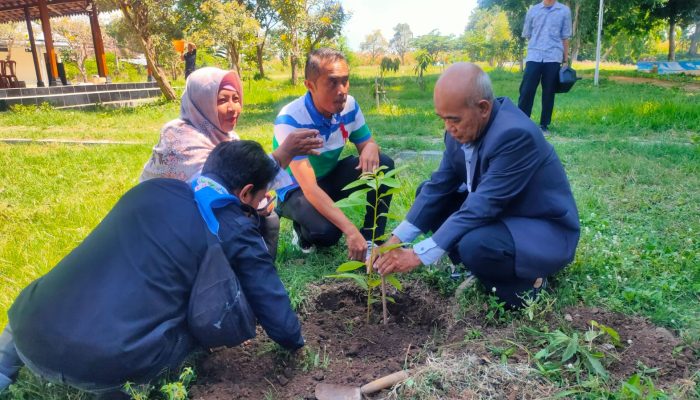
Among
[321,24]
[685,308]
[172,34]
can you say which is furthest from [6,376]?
[321,24]

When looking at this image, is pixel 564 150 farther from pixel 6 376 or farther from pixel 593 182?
pixel 6 376

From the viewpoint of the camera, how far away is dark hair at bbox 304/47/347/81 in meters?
2.61

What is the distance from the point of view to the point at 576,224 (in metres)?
2.11

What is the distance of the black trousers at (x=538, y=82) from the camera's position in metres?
5.96

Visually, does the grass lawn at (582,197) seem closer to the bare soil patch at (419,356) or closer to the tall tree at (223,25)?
the bare soil patch at (419,356)

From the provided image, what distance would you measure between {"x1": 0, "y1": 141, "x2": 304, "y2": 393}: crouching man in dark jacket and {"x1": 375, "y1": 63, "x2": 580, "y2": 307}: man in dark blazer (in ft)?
2.03

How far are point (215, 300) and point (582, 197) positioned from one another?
2.91m

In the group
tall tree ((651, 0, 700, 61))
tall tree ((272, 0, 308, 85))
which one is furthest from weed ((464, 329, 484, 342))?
tall tree ((651, 0, 700, 61))

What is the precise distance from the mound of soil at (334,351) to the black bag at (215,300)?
22 centimetres

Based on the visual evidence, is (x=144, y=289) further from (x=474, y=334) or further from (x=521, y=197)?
→ (x=521, y=197)

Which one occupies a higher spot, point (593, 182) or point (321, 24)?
point (321, 24)

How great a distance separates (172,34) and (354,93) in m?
8.57

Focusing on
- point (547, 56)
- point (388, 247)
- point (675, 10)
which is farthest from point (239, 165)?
point (675, 10)

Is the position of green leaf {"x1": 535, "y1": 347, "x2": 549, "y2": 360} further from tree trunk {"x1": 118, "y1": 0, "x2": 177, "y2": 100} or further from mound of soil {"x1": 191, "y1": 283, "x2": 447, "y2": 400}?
tree trunk {"x1": 118, "y1": 0, "x2": 177, "y2": 100}
